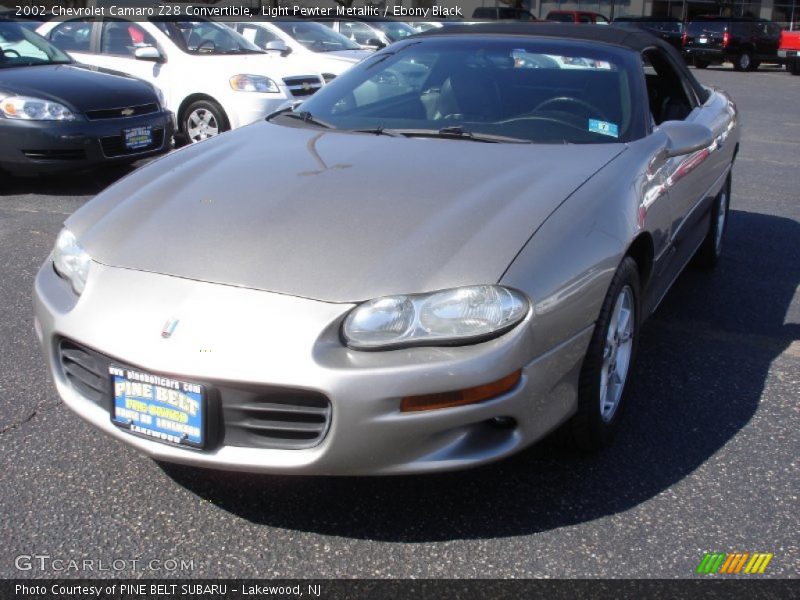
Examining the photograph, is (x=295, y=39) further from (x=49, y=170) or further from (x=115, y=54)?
(x=49, y=170)

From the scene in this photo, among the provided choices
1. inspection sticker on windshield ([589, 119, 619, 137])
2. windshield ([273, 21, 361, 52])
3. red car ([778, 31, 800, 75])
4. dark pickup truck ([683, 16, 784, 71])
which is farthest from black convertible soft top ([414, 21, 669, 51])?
dark pickup truck ([683, 16, 784, 71])

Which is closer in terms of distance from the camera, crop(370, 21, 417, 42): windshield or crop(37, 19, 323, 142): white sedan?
crop(37, 19, 323, 142): white sedan

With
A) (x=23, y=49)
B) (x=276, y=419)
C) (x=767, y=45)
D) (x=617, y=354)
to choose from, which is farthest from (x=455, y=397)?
(x=767, y=45)

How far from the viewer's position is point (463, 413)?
2.40 m

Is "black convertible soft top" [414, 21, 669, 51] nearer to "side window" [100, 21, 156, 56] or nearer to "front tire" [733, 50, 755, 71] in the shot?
"side window" [100, 21, 156, 56]

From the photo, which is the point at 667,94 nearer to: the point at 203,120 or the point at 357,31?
the point at 203,120

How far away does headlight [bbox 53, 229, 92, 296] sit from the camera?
281 centimetres

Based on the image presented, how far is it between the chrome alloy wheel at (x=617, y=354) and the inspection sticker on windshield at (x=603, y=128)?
0.76 metres

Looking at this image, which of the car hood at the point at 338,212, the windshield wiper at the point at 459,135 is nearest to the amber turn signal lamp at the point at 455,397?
the car hood at the point at 338,212

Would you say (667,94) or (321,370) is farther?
(667,94)

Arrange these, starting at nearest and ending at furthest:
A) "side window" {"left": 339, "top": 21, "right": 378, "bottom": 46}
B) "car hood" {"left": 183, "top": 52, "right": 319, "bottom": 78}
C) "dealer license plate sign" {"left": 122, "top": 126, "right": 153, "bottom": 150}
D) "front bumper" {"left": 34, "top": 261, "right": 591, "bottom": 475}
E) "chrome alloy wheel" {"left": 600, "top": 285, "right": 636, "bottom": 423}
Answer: "front bumper" {"left": 34, "top": 261, "right": 591, "bottom": 475} < "chrome alloy wheel" {"left": 600, "top": 285, "right": 636, "bottom": 423} < "dealer license plate sign" {"left": 122, "top": 126, "right": 153, "bottom": 150} < "car hood" {"left": 183, "top": 52, "right": 319, "bottom": 78} < "side window" {"left": 339, "top": 21, "right": 378, "bottom": 46}

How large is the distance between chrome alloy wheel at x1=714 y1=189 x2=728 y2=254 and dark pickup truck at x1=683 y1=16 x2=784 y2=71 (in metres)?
21.6

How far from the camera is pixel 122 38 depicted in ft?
31.8

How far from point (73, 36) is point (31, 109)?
130 inches
